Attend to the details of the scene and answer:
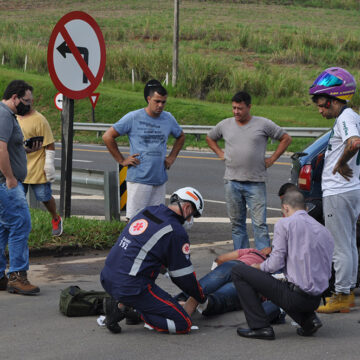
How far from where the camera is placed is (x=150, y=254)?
5863 mm

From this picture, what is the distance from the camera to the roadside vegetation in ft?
93.5

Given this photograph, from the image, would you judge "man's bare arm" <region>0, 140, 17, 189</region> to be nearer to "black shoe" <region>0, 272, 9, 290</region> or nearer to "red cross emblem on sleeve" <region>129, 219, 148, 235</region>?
"black shoe" <region>0, 272, 9, 290</region>

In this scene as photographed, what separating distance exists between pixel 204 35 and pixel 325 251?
1883 inches

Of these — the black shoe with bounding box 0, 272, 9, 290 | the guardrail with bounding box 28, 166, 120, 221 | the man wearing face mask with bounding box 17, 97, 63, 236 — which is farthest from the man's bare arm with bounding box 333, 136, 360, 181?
the guardrail with bounding box 28, 166, 120, 221

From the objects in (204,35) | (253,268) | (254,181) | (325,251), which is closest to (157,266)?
(253,268)

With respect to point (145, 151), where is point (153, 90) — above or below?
above

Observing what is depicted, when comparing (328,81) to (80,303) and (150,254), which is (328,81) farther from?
(80,303)

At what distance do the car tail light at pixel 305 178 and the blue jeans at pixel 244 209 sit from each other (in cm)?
98

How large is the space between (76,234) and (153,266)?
3764 millimetres

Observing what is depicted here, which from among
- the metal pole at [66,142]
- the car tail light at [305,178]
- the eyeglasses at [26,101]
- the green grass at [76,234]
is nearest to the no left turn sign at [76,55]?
the metal pole at [66,142]

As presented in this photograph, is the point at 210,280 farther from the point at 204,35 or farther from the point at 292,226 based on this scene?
the point at 204,35

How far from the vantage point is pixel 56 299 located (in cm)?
709

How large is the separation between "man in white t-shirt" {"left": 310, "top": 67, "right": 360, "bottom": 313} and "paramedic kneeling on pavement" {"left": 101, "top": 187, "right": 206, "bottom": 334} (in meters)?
1.26

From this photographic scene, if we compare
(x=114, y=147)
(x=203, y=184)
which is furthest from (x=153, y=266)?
(x=203, y=184)
